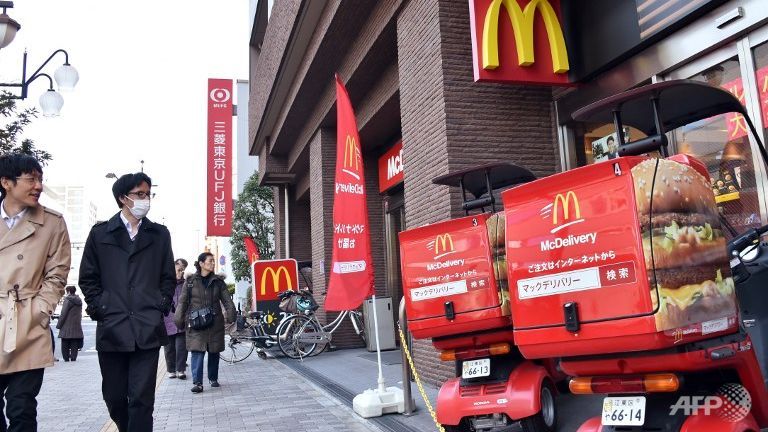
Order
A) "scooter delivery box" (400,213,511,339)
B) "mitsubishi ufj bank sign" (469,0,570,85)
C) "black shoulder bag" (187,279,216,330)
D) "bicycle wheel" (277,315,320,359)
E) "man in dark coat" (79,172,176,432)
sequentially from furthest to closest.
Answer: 1. "bicycle wheel" (277,315,320,359)
2. "black shoulder bag" (187,279,216,330)
3. "mitsubishi ufj bank sign" (469,0,570,85)
4. "scooter delivery box" (400,213,511,339)
5. "man in dark coat" (79,172,176,432)

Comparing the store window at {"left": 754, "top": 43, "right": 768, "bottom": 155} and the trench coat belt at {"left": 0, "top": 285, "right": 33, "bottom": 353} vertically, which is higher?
the store window at {"left": 754, "top": 43, "right": 768, "bottom": 155}

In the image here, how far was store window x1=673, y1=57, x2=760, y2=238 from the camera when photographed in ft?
17.5

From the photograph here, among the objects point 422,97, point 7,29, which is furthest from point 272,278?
point 422,97

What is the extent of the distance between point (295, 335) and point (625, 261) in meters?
10.1

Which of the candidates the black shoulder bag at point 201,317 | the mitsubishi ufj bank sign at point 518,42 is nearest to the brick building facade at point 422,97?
the mitsubishi ufj bank sign at point 518,42

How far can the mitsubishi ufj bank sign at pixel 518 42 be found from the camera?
6.91 metres

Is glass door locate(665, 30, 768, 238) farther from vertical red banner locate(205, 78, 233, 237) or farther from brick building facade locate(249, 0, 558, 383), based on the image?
vertical red banner locate(205, 78, 233, 237)

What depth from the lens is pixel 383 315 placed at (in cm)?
1238

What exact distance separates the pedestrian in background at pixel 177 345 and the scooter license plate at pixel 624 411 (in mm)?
7495

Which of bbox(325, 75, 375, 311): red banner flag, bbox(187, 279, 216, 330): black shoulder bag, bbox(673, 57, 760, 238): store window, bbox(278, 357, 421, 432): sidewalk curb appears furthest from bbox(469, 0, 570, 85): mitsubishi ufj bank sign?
bbox(187, 279, 216, 330): black shoulder bag

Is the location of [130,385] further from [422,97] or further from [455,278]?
[422,97]

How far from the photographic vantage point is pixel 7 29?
873cm

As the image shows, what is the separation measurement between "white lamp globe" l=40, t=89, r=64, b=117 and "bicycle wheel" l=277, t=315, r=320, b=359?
5.65 metres

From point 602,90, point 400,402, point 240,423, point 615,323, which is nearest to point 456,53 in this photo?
point 602,90
